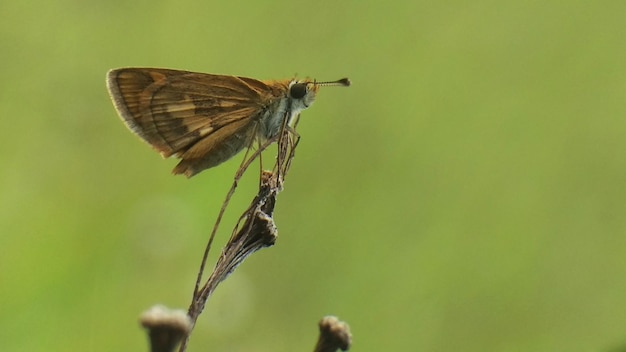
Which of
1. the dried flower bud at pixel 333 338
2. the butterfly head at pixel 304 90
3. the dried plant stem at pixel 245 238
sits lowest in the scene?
the dried flower bud at pixel 333 338

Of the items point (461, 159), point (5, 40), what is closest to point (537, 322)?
point (461, 159)

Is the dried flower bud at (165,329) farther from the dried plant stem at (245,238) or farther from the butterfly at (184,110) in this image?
the butterfly at (184,110)

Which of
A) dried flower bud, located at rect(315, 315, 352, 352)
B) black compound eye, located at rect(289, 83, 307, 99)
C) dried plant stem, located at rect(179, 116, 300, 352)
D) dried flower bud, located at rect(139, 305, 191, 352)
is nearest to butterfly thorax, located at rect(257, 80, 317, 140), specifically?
black compound eye, located at rect(289, 83, 307, 99)

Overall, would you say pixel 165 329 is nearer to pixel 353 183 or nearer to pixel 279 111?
pixel 279 111

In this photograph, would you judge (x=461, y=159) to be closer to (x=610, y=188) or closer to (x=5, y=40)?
(x=610, y=188)

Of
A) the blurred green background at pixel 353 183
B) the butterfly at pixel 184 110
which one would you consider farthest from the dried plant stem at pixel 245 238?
the blurred green background at pixel 353 183

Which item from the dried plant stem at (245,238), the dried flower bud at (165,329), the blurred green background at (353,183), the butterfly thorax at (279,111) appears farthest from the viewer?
the blurred green background at (353,183)
